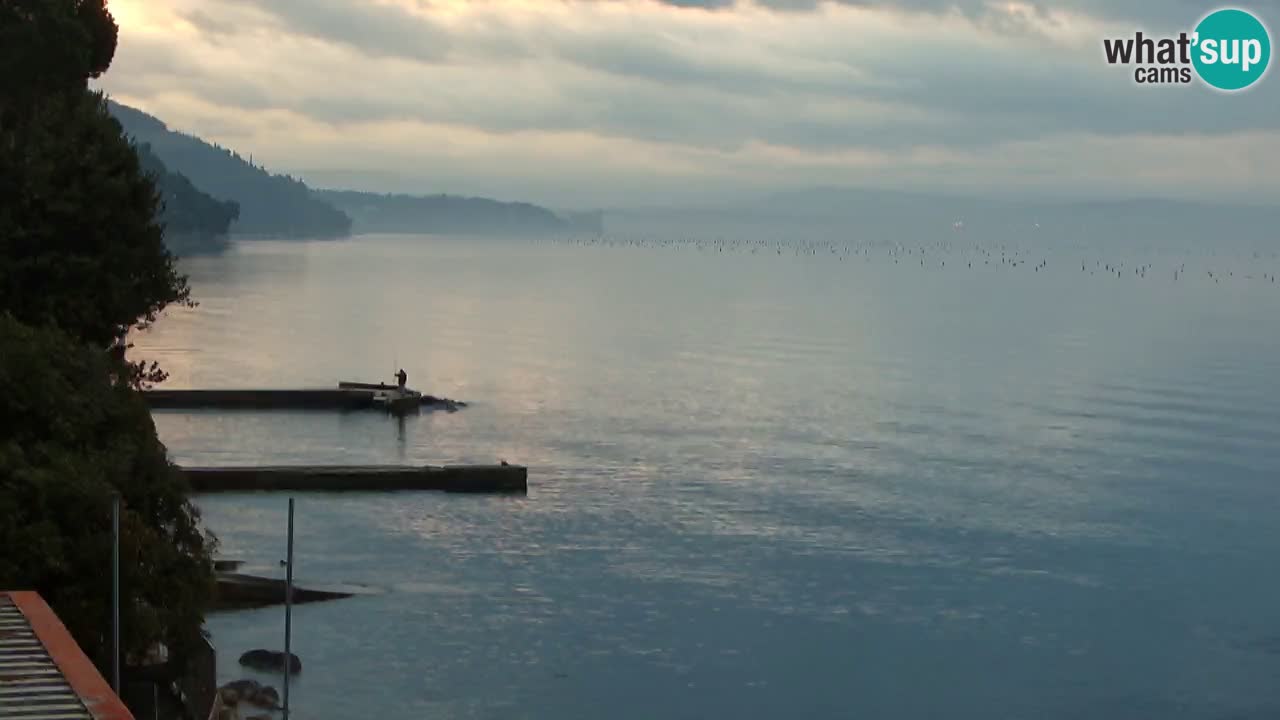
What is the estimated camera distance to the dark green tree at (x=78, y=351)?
76.5 feet

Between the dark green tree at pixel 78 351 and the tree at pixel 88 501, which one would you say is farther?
the dark green tree at pixel 78 351

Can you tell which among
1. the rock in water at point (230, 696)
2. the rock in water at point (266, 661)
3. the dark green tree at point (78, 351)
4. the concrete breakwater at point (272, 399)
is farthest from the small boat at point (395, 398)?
the rock in water at point (230, 696)

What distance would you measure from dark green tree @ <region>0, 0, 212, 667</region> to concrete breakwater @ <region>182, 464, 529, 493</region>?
16.1 metres

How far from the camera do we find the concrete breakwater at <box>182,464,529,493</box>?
181 feet

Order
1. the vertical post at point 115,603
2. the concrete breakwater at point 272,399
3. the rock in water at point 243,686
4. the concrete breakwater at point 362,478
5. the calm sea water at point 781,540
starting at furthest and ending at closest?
1. the concrete breakwater at point 272,399
2. the concrete breakwater at point 362,478
3. the calm sea water at point 781,540
4. the rock in water at point 243,686
5. the vertical post at point 115,603

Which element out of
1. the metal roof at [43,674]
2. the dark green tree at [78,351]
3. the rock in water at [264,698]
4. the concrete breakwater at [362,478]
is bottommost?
the rock in water at [264,698]

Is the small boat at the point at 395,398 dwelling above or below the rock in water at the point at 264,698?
above

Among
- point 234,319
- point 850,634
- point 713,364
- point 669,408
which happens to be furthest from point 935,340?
point 850,634

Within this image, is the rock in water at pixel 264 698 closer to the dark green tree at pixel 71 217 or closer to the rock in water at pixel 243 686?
the rock in water at pixel 243 686

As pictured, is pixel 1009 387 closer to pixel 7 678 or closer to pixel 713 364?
pixel 713 364

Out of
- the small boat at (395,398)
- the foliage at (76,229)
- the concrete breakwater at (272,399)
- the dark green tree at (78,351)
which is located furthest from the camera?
the small boat at (395,398)

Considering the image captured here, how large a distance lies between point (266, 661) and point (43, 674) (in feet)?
61.7

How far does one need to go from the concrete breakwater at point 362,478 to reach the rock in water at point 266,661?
21.4 meters

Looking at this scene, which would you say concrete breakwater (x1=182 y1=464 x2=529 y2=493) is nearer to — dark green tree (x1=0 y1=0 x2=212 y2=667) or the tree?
dark green tree (x1=0 y1=0 x2=212 y2=667)
